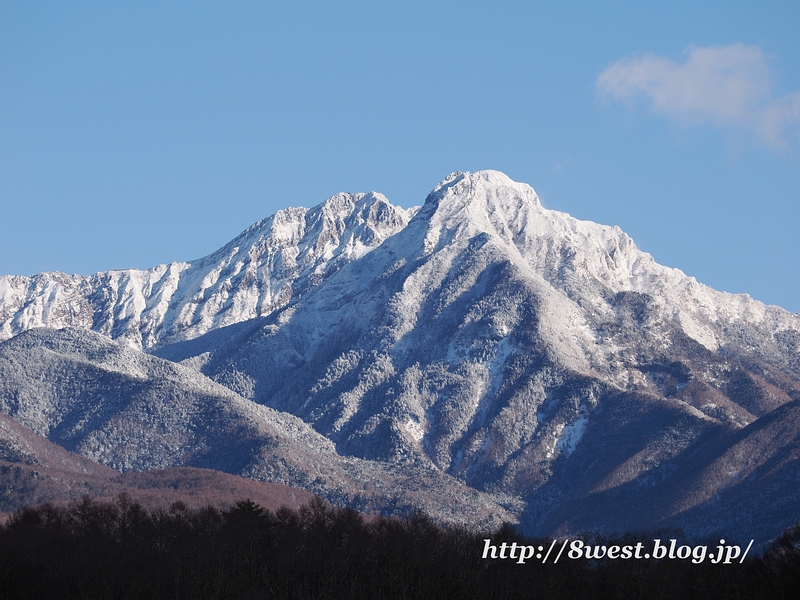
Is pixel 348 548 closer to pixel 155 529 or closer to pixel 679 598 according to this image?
pixel 155 529

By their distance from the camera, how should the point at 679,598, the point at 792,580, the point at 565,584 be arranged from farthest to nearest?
the point at 565,584, the point at 679,598, the point at 792,580

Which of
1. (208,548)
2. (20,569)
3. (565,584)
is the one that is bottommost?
(20,569)

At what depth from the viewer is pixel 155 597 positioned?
135 m

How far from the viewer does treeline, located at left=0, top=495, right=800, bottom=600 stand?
136625mm

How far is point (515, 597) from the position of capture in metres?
136

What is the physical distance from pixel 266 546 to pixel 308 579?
12.2 m

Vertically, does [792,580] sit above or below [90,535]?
above

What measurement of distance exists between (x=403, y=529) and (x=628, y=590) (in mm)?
40075

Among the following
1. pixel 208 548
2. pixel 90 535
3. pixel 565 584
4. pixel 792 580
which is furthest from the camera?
pixel 90 535

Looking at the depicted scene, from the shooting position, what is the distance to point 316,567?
146625mm

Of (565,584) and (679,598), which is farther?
(565,584)

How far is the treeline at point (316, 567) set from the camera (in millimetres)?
136625

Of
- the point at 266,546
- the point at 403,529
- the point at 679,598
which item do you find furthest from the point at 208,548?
the point at 679,598

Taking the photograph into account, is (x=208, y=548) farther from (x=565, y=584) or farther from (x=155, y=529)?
(x=565, y=584)
